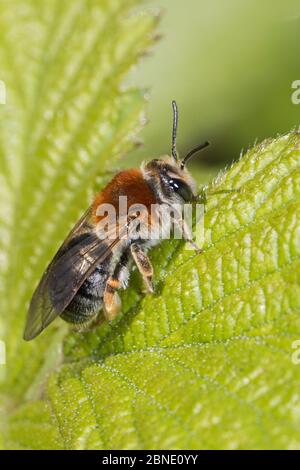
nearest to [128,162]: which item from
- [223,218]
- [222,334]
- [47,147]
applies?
[47,147]

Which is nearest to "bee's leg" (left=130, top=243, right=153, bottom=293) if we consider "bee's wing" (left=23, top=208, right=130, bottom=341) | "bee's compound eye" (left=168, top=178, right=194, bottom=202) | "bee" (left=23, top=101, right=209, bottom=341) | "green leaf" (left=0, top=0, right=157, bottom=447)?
"bee" (left=23, top=101, right=209, bottom=341)

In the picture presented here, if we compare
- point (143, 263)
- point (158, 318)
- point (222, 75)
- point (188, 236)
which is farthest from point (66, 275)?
point (222, 75)

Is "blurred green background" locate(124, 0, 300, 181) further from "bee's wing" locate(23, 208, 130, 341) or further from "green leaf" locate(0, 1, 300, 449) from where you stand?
"bee's wing" locate(23, 208, 130, 341)

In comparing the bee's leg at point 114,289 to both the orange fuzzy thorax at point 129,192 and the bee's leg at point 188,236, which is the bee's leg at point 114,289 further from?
the bee's leg at point 188,236

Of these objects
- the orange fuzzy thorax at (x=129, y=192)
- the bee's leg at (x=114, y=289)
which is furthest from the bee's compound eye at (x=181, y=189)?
the bee's leg at (x=114, y=289)

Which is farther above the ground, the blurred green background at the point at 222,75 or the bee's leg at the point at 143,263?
the blurred green background at the point at 222,75

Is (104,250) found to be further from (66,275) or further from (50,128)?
(50,128)

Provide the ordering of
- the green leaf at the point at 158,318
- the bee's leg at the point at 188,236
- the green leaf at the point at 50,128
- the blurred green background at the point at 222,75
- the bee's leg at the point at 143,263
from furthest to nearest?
the blurred green background at the point at 222,75 → the green leaf at the point at 50,128 → the bee's leg at the point at 143,263 → the bee's leg at the point at 188,236 → the green leaf at the point at 158,318
